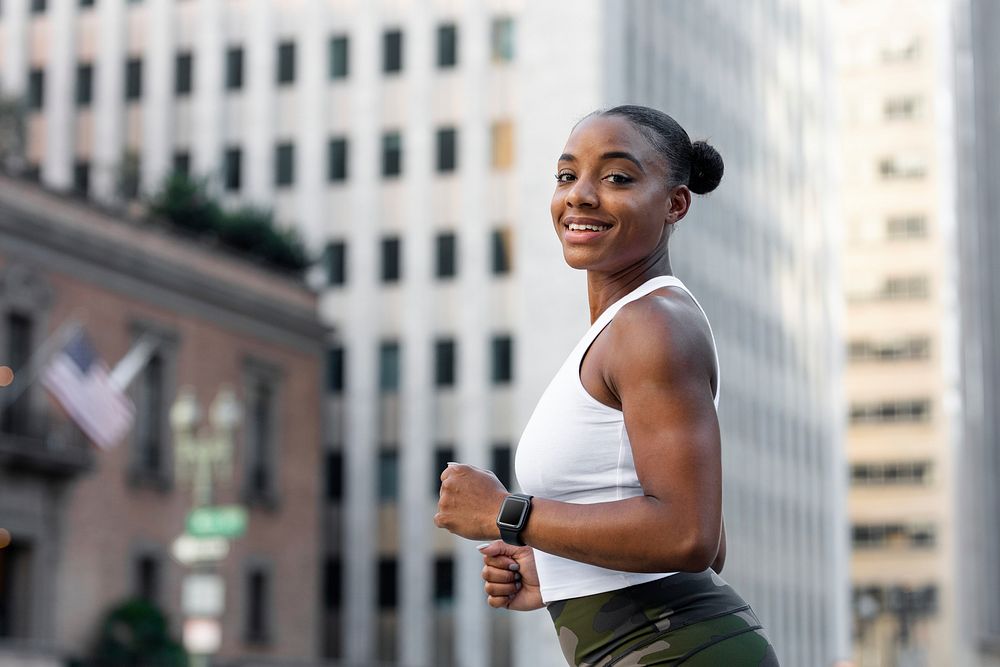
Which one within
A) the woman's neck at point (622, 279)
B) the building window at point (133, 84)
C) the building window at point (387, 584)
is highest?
the building window at point (133, 84)

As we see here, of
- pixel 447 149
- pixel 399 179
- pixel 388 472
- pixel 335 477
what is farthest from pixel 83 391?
pixel 447 149

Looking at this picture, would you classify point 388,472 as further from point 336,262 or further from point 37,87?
point 37,87

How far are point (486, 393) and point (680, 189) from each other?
188 ft

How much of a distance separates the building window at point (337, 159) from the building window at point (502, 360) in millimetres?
8082

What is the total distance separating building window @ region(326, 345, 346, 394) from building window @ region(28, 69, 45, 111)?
15222 mm

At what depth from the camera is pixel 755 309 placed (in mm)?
77688

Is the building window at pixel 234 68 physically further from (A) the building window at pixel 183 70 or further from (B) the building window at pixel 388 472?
(B) the building window at pixel 388 472

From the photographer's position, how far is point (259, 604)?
51.6m

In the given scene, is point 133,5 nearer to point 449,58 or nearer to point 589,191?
point 449,58

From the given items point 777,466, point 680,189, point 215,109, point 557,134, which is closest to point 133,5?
point 215,109

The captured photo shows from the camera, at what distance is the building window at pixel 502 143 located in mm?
62156

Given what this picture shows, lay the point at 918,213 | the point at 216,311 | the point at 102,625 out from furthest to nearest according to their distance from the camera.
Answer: the point at 918,213 < the point at 216,311 < the point at 102,625

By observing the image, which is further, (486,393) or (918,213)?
(918,213)

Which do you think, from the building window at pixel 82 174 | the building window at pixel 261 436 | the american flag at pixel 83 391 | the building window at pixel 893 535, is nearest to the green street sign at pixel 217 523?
the american flag at pixel 83 391
